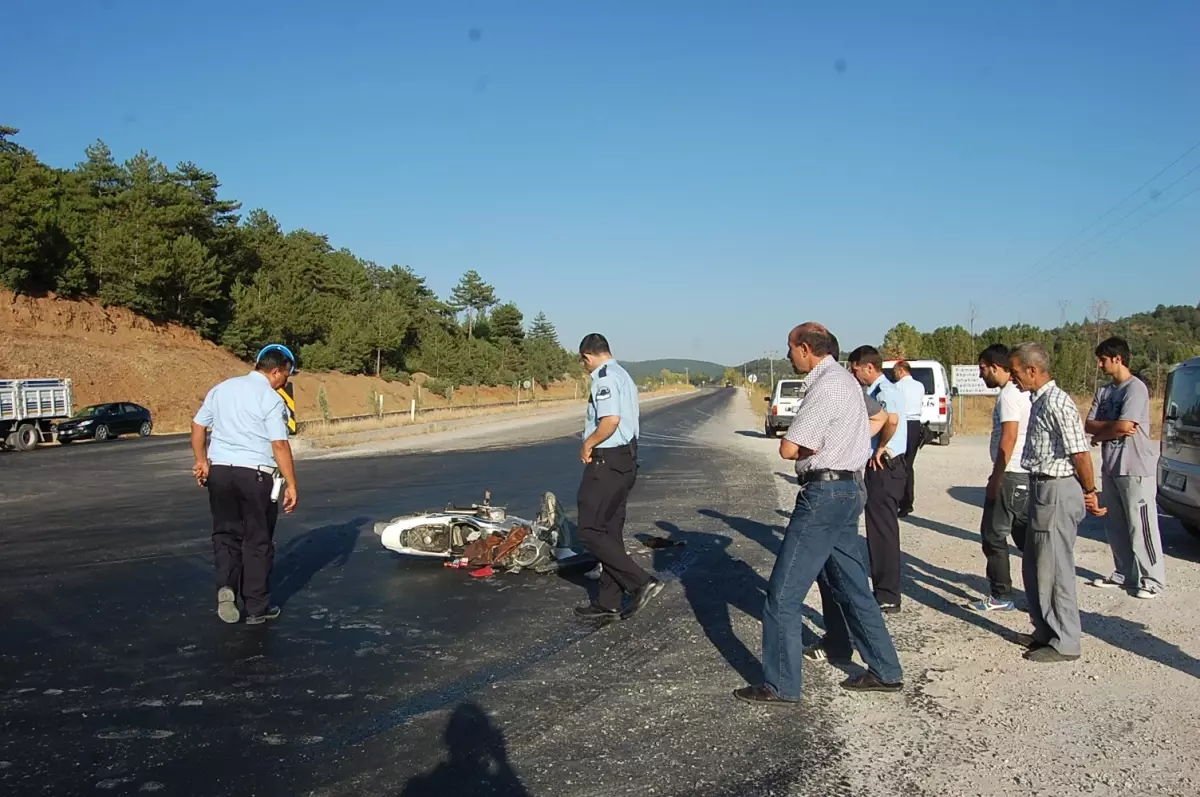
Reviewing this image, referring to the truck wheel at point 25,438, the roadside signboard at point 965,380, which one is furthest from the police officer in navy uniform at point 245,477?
the roadside signboard at point 965,380

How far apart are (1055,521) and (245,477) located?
17.8ft

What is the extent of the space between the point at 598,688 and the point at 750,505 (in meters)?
8.21

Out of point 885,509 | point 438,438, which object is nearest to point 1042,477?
point 885,509

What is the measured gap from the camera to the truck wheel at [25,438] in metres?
29.2

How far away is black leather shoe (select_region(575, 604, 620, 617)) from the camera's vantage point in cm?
691

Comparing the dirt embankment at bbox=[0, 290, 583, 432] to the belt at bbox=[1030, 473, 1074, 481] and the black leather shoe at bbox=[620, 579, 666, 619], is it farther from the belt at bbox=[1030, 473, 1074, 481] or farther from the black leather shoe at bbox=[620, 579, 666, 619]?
the belt at bbox=[1030, 473, 1074, 481]

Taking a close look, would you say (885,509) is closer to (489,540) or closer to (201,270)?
(489,540)

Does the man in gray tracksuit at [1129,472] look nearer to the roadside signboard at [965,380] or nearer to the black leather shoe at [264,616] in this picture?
the black leather shoe at [264,616]

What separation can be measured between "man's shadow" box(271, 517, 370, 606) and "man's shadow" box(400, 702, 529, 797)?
3.37 meters

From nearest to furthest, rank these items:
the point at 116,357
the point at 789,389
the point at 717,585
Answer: the point at 717,585
the point at 789,389
the point at 116,357

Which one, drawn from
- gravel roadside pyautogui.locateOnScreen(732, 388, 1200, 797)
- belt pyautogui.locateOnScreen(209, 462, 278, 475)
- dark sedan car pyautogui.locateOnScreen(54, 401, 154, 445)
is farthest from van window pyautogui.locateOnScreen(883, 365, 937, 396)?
dark sedan car pyautogui.locateOnScreen(54, 401, 154, 445)

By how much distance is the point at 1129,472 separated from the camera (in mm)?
7648

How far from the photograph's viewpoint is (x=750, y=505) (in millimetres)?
13156

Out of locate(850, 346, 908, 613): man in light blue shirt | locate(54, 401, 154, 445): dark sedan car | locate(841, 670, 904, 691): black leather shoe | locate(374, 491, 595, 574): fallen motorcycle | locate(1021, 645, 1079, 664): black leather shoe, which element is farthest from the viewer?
locate(54, 401, 154, 445): dark sedan car
